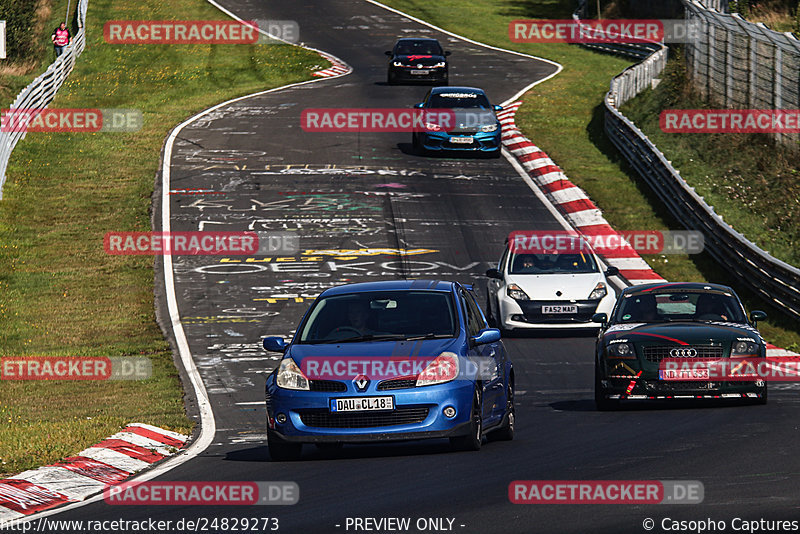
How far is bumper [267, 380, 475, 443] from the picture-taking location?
433 inches

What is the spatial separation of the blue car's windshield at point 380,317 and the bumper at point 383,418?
0.78 m

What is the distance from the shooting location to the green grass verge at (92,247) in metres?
15.8

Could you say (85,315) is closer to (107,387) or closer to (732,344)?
(107,387)

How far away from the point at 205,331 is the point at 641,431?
10.3 metres

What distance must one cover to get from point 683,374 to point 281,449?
4.85 metres

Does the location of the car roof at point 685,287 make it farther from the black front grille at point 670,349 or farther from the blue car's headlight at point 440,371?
the blue car's headlight at point 440,371

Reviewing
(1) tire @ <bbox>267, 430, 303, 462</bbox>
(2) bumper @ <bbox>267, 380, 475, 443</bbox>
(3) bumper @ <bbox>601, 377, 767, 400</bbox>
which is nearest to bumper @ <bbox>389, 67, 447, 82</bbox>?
(3) bumper @ <bbox>601, 377, 767, 400</bbox>

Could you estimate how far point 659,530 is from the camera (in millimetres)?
7875

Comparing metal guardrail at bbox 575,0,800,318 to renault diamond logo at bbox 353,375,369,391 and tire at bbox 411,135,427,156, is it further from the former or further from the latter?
renault diamond logo at bbox 353,375,369,391

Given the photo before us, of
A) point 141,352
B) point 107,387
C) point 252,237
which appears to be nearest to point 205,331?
point 141,352

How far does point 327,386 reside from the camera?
1109cm

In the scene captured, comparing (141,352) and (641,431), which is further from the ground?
(641,431)

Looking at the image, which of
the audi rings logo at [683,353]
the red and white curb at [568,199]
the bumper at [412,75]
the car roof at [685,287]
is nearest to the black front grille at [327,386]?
the audi rings logo at [683,353]

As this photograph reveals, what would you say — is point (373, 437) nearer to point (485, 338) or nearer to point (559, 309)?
point (485, 338)
